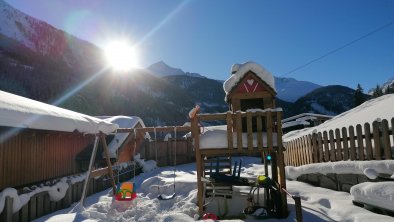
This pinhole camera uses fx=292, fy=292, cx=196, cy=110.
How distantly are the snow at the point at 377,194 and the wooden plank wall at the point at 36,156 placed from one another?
8.29 meters

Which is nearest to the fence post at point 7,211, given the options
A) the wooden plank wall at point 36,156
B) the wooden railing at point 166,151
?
the wooden plank wall at point 36,156

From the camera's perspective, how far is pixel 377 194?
557 cm

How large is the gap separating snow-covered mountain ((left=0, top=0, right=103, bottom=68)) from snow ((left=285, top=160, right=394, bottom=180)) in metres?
58.8

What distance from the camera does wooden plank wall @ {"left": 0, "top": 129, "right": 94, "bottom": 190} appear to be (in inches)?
296

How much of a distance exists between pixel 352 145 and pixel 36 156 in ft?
29.8

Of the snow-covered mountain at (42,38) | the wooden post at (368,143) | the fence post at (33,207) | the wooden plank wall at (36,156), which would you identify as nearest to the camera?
the wooden post at (368,143)

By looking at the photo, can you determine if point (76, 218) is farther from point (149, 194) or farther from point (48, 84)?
point (48, 84)

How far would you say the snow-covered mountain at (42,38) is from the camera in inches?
2168

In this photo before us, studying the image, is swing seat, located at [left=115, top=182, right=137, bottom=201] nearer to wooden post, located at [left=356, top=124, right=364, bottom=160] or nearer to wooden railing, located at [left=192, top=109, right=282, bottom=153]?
wooden railing, located at [left=192, top=109, right=282, bottom=153]

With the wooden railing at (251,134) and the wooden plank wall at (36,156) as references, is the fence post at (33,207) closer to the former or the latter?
the wooden plank wall at (36,156)

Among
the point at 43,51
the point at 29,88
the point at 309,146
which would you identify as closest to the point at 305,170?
the point at 309,146

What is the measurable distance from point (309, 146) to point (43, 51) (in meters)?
59.7

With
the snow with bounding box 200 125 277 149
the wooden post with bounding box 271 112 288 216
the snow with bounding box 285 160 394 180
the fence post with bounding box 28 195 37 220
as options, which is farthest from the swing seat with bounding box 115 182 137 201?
the snow with bounding box 285 160 394 180

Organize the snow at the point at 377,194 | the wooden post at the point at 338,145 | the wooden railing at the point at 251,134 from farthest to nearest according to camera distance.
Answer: the wooden post at the point at 338,145 < the wooden railing at the point at 251,134 < the snow at the point at 377,194
